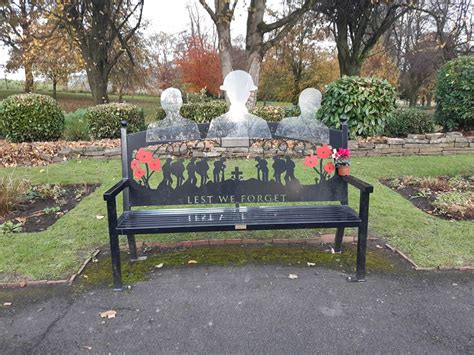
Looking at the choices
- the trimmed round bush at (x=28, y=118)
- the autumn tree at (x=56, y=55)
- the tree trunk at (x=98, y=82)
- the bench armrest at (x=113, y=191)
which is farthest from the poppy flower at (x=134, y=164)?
the autumn tree at (x=56, y=55)

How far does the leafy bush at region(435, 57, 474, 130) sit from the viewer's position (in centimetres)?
802

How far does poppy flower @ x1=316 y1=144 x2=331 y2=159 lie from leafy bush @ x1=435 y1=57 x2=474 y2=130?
6.57m

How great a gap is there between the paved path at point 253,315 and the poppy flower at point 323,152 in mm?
973

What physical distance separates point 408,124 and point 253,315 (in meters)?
7.49

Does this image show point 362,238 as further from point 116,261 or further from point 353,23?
point 353,23

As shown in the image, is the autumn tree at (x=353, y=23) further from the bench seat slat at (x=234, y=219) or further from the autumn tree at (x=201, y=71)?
the bench seat slat at (x=234, y=219)

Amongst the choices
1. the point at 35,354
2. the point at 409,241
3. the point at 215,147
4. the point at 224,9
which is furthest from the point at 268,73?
the point at 35,354

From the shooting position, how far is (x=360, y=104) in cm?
758

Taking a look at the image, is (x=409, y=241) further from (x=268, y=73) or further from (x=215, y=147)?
(x=268, y=73)

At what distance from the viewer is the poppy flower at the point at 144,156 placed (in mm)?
3096

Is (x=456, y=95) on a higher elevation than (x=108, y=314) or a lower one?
higher

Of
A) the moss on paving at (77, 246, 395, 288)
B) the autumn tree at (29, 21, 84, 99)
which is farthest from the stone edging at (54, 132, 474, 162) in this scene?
the autumn tree at (29, 21, 84, 99)

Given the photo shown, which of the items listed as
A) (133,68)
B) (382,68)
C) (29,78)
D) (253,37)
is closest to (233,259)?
(253,37)

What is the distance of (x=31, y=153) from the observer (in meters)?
7.45
